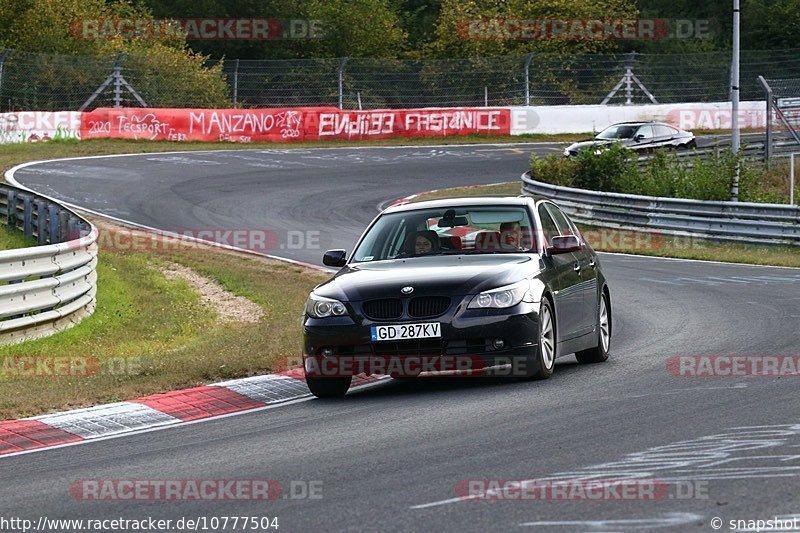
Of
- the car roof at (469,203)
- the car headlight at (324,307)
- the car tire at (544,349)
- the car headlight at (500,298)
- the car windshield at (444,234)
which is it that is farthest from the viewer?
the car roof at (469,203)

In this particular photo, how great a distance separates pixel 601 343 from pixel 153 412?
4.11m

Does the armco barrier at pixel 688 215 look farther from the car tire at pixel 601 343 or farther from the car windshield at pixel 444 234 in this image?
the car windshield at pixel 444 234

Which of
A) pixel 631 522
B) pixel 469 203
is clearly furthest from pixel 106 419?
pixel 631 522

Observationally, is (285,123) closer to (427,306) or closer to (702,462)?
(427,306)

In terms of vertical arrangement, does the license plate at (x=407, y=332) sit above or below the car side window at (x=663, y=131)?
above

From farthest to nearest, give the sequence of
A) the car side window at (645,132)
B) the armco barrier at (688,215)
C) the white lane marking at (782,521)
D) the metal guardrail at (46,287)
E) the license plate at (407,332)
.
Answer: the car side window at (645,132) < the armco barrier at (688,215) < the metal guardrail at (46,287) < the license plate at (407,332) < the white lane marking at (782,521)

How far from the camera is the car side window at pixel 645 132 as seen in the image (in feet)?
128

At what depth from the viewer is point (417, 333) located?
1023 centimetres

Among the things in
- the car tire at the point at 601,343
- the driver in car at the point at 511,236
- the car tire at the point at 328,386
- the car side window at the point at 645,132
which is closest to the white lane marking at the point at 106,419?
the car tire at the point at 328,386

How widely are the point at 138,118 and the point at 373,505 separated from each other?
1460 inches

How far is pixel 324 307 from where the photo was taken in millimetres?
10555

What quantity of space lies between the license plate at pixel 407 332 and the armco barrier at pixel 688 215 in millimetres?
15875

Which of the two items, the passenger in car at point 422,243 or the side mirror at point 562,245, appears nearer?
the side mirror at point 562,245

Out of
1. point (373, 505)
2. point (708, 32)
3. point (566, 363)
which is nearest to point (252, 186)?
point (566, 363)
